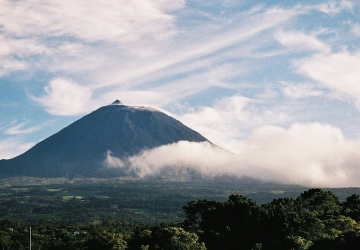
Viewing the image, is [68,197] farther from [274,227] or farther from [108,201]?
[274,227]

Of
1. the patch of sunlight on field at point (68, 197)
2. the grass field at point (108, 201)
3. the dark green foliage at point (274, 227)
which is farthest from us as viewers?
the patch of sunlight on field at point (68, 197)

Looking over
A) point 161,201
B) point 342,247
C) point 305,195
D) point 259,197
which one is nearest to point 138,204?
point 161,201

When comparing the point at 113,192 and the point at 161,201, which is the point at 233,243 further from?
the point at 113,192

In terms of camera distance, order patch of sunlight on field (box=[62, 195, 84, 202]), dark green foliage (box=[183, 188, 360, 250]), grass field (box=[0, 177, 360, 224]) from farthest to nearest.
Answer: patch of sunlight on field (box=[62, 195, 84, 202]) → grass field (box=[0, 177, 360, 224]) → dark green foliage (box=[183, 188, 360, 250])

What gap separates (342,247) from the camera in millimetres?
39531

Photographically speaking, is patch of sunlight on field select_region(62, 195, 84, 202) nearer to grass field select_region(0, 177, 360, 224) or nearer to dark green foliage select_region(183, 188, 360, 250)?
grass field select_region(0, 177, 360, 224)

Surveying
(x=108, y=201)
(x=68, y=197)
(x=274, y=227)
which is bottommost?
(x=108, y=201)

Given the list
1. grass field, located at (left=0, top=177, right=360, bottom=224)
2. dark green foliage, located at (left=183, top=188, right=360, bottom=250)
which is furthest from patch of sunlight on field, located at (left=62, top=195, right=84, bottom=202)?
dark green foliage, located at (left=183, top=188, right=360, bottom=250)

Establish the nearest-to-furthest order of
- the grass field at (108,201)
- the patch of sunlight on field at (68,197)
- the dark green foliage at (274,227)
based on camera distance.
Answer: the dark green foliage at (274,227), the grass field at (108,201), the patch of sunlight on field at (68,197)

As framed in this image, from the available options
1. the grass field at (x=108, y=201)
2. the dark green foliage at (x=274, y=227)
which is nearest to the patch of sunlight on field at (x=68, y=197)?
the grass field at (x=108, y=201)

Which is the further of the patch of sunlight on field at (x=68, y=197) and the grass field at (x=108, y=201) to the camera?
the patch of sunlight on field at (x=68, y=197)

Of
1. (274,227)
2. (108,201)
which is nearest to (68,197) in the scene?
(108,201)

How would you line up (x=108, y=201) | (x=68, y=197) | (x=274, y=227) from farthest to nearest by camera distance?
(x=68, y=197) → (x=108, y=201) → (x=274, y=227)

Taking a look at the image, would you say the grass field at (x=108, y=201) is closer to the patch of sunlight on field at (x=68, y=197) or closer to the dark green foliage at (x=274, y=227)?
the patch of sunlight on field at (x=68, y=197)
